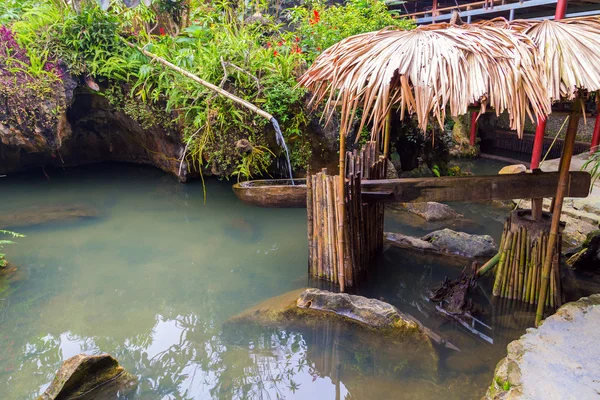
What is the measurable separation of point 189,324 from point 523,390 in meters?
2.91

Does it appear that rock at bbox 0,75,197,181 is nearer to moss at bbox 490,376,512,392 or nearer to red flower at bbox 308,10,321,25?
red flower at bbox 308,10,321,25

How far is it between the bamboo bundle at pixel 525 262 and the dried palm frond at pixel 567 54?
1300mm

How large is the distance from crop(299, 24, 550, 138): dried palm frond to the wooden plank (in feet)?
3.22

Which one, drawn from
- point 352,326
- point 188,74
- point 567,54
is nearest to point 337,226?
point 352,326

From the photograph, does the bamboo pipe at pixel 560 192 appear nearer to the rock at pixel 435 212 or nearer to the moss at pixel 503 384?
the moss at pixel 503 384

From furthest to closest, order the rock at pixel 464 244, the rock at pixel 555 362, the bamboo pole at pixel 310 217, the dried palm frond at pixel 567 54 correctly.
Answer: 1. the rock at pixel 464 244
2. the bamboo pole at pixel 310 217
3. the dried palm frond at pixel 567 54
4. the rock at pixel 555 362

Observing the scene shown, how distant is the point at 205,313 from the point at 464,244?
3347 millimetres

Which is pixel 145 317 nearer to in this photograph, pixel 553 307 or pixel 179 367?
pixel 179 367

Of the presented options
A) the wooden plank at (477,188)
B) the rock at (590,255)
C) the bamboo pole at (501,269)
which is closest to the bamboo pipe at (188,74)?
A: the wooden plank at (477,188)

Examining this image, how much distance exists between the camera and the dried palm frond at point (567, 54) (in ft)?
9.44

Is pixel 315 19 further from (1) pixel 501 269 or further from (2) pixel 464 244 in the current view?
(1) pixel 501 269

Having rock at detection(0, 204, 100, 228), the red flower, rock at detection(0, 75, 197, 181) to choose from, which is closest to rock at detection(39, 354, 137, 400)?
rock at detection(0, 204, 100, 228)

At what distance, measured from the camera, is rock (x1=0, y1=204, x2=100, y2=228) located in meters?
6.26

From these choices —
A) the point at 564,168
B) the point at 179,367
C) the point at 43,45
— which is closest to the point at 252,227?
the point at 179,367
